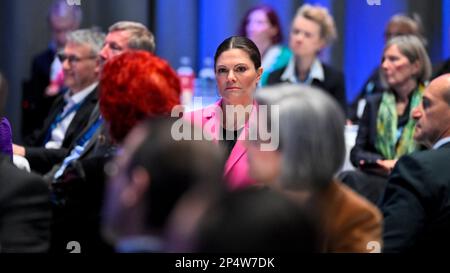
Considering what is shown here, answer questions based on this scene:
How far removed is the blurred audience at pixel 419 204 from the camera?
315 centimetres

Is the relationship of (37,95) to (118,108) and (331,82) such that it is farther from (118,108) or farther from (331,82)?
(118,108)

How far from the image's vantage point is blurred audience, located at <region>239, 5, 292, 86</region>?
5820mm

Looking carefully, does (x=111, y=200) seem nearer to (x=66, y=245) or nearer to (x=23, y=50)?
(x=66, y=245)

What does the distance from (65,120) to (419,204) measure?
2.12 meters

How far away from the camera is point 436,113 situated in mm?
3674

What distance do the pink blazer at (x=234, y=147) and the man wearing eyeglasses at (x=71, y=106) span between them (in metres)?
1.02

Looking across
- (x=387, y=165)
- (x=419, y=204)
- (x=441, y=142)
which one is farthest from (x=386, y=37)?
(x=419, y=204)

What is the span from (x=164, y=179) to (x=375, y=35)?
15.4ft

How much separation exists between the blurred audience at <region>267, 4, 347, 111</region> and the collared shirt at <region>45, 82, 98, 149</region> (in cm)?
115

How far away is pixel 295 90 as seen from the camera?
245cm

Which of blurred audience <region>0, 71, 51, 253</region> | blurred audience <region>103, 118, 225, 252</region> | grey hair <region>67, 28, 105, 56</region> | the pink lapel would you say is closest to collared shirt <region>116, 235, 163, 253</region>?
blurred audience <region>103, 118, 225, 252</region>

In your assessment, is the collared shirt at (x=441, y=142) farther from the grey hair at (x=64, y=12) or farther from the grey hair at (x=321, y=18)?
the grey hair at (x=64, y=12)

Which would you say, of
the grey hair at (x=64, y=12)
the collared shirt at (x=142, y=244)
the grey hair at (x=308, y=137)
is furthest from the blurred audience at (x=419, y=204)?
the grey hair at (x=64, y=12)

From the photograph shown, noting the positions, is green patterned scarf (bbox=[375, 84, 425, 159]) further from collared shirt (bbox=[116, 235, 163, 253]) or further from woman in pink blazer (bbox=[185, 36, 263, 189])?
collared shirt (bbox=[116, 235, 163, 253])
